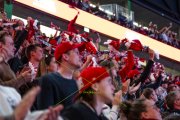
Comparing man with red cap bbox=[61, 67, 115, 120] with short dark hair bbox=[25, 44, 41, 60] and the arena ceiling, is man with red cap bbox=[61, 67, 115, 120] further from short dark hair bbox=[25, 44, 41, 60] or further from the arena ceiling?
the arena ceiling

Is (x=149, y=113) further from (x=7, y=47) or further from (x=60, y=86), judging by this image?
(x=7, y=47)

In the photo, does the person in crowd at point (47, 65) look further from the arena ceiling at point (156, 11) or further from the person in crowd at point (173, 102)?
the arena ceiling at point (156, 11)

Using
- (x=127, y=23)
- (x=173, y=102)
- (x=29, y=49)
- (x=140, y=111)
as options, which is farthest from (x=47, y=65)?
(x=127, y=23)

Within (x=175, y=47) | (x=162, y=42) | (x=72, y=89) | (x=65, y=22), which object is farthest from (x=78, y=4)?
(x=72, y=89)

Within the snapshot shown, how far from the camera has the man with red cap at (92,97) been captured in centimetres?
203

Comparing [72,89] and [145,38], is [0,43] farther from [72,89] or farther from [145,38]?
[145,38]

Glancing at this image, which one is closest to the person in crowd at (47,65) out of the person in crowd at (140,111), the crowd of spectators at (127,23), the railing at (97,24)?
the person in crowd at (140,111)

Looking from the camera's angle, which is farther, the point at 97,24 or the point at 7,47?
the point at 97,24

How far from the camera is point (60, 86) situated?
8.01ft

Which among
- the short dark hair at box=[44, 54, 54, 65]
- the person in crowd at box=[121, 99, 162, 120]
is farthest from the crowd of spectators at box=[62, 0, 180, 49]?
the person in crowd at box=[121, 99, 162, 120]

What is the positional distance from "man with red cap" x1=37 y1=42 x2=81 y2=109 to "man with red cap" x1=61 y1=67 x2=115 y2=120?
224mm

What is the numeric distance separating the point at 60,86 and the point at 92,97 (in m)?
0.33

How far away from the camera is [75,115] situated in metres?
2.01

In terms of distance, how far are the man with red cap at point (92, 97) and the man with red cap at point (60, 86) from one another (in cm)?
22
